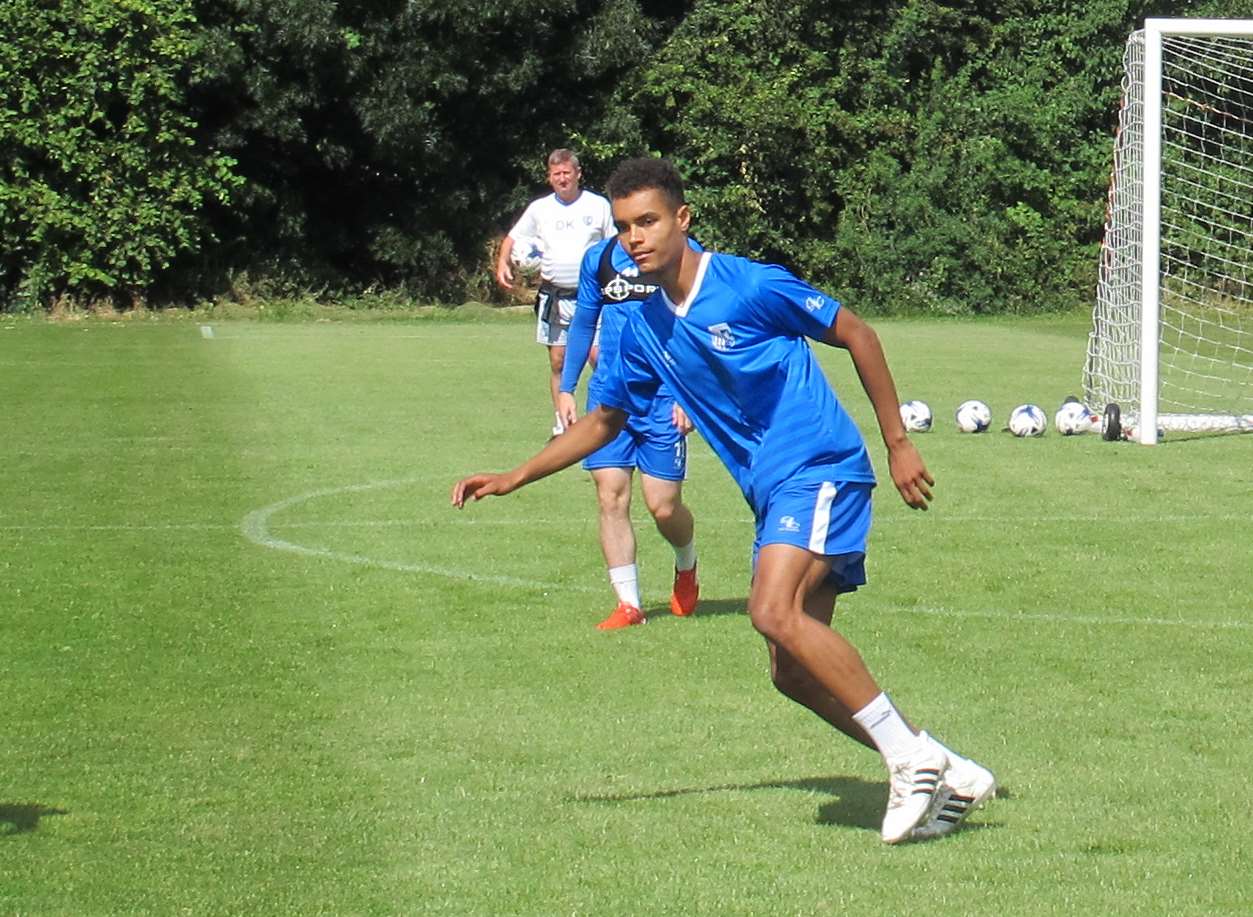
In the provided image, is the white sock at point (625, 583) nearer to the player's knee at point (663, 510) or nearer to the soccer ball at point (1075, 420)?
the player's knee at point (663, 510)

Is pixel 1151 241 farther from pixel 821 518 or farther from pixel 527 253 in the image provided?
pixel 821 518

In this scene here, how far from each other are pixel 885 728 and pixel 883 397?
35.2 inches

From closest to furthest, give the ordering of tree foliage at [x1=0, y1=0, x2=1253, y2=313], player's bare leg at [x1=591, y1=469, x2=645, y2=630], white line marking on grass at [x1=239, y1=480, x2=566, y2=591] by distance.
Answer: player's bare leg at [x1=591, y1=469, x2=645, y2=630]
white line marking on grass at [x1=239, y1=480, x2=566, y2=591]
tree foliage at [x1=0, y1=0, x2=1253, y2=313]

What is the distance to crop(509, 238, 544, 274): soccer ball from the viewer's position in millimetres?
14266

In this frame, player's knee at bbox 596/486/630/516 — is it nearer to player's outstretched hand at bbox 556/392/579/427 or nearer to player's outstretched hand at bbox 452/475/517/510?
player's outstretched hand at bbox 556/392/579/427

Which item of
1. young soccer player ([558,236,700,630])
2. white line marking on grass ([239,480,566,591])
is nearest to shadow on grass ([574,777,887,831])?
young soccer player ([558,236,700,630])

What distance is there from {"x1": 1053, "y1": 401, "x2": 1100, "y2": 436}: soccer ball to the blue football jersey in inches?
402

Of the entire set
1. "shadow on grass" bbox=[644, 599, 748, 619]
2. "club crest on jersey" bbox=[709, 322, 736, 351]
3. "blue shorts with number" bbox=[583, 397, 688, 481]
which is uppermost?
"club crest on jersey" bbox=[709, 322, 736, 351]

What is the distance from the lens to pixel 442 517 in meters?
11.4

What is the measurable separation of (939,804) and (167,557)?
568cm

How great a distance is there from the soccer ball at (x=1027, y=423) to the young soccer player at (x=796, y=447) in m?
9.96

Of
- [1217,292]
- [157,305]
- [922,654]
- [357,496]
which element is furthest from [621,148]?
[922,654]

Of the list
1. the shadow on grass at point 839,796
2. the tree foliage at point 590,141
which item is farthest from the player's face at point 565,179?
the tree foliage at point 590,141

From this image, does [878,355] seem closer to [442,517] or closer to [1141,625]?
[1141,625]
